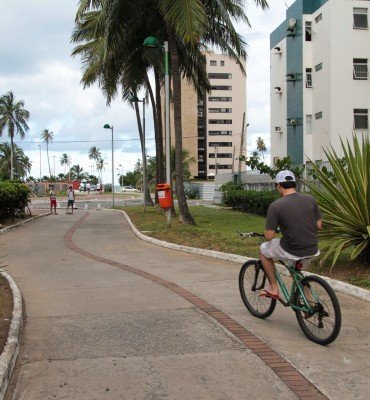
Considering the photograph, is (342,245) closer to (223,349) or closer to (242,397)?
(223,349)

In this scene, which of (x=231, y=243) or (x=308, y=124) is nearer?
(x=231, y=243)

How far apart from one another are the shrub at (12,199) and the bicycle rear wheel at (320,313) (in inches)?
653

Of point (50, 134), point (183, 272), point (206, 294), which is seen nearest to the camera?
point (206, 294)

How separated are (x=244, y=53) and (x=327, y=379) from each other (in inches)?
660

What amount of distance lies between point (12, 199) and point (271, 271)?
58.2 ft

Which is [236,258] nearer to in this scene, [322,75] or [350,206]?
[350,206]

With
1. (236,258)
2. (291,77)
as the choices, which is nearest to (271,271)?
(236,258)

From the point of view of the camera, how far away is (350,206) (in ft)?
26.5

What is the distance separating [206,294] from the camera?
294 inches

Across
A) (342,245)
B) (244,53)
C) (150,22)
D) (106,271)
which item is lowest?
(106,271)

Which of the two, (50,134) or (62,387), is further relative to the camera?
(50,134)

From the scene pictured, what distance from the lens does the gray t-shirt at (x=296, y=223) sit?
5305 mm

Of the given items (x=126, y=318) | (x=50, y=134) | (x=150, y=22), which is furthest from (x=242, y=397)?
(x=50, y=134)

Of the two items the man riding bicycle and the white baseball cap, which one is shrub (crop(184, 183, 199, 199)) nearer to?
the white baseball cap
